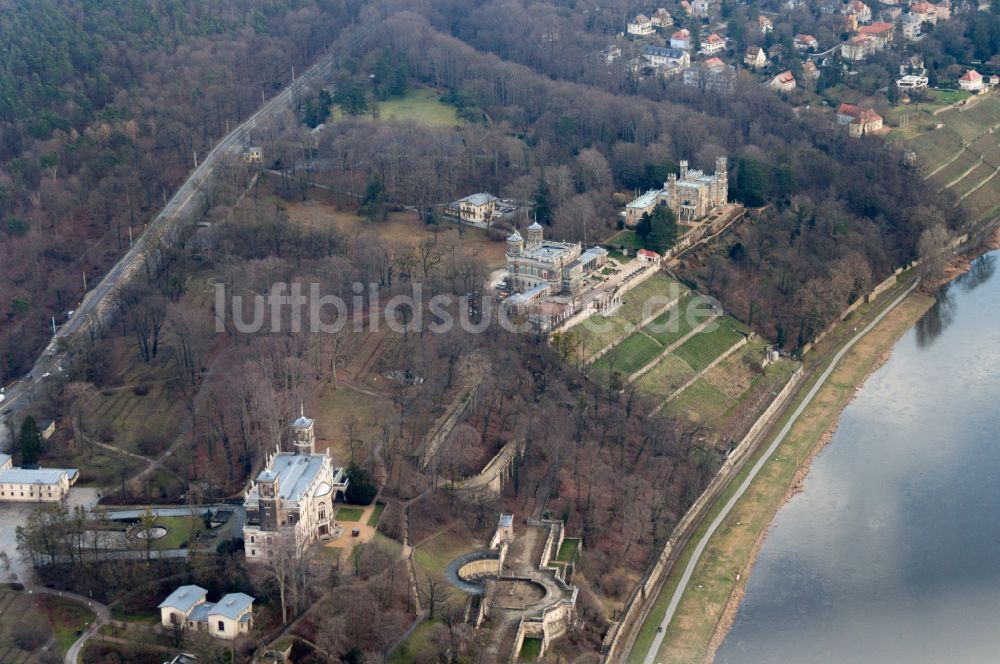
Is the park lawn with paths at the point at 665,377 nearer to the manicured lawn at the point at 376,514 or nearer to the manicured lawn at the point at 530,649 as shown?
the manicured lawn at the point at 376,514

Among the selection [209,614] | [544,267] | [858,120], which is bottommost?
[209,614]

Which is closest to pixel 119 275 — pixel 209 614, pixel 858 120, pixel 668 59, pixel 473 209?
pixel 473 209

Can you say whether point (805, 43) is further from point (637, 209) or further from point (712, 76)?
point (637, 209)

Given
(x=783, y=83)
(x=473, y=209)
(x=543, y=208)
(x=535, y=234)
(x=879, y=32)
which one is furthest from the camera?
(x=879, y=32)

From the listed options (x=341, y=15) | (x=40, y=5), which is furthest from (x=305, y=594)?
(x=341, y=15)

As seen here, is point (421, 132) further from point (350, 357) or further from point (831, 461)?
point (831, 461)

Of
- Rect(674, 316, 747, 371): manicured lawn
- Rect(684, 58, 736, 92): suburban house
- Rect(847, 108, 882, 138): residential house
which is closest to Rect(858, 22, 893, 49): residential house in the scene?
Rect(684, 58, 736, 92): suburban house
